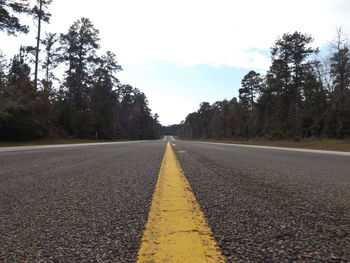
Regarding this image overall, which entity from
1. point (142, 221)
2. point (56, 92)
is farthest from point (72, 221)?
point (56, 92)

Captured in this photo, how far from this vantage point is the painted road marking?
3.89 ft

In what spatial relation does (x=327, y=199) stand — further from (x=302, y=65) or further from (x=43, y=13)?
(x=302, y=65)

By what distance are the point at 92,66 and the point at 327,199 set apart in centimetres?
4380

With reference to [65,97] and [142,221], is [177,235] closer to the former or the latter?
[142,221]

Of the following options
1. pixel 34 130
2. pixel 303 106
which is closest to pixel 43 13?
pixel 34 130

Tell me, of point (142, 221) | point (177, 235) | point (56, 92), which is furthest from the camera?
point (56, 92)

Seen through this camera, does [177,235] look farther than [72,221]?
No

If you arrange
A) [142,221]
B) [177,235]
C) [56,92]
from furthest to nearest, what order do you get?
[56,92], [142,221], [177,235]

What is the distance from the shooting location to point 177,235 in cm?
146

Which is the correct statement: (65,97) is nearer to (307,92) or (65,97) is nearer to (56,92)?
(56,92)

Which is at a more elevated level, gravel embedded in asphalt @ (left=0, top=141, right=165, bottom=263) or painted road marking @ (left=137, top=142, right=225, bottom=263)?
painted road marking @ (left=137, top=142, right=225, bottom=263)

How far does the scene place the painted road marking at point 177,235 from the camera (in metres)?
1.19

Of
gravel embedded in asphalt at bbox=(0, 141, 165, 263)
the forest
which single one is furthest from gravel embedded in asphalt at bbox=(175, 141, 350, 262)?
the forest

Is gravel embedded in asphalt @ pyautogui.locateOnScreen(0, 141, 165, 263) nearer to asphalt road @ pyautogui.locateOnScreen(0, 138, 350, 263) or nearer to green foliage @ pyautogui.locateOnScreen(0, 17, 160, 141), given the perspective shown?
asphalt road @ pyautogui.locateOnScreen(0, 138, 350, 263)
